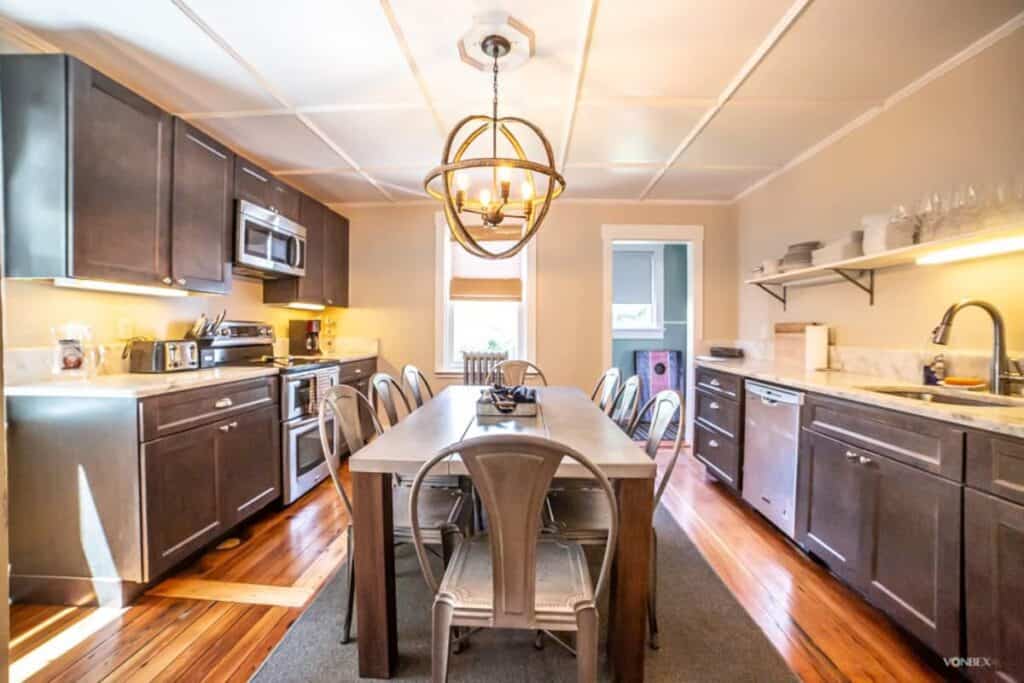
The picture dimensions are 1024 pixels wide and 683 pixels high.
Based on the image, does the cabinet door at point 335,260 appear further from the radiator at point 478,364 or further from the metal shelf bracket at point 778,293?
the metal shelf bracket at point 778,293

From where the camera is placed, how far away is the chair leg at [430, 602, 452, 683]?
118 centimetres

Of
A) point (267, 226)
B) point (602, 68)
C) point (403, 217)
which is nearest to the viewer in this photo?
point (602, 68)

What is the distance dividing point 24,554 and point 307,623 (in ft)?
4.20

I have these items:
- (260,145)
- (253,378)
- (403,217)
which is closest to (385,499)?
(253,378)

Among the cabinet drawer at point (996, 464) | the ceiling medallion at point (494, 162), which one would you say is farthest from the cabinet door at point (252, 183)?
the cabinet drawer at point (996, 464)

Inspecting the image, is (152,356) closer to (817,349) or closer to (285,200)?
(285,200)

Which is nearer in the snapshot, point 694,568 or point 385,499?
point 385,499

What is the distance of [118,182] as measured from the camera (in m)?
1.98

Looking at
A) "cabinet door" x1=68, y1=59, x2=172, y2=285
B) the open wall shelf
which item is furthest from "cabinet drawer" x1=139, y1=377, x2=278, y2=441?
the open wall shelf

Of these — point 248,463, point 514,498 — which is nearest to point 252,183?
point 248,463

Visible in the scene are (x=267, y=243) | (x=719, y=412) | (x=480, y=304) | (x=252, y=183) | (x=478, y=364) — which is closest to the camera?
(x=252, y=183)

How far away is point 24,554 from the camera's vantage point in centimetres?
187

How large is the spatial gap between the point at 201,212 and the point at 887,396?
347 cm

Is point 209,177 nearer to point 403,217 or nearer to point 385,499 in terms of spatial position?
point 403,217
